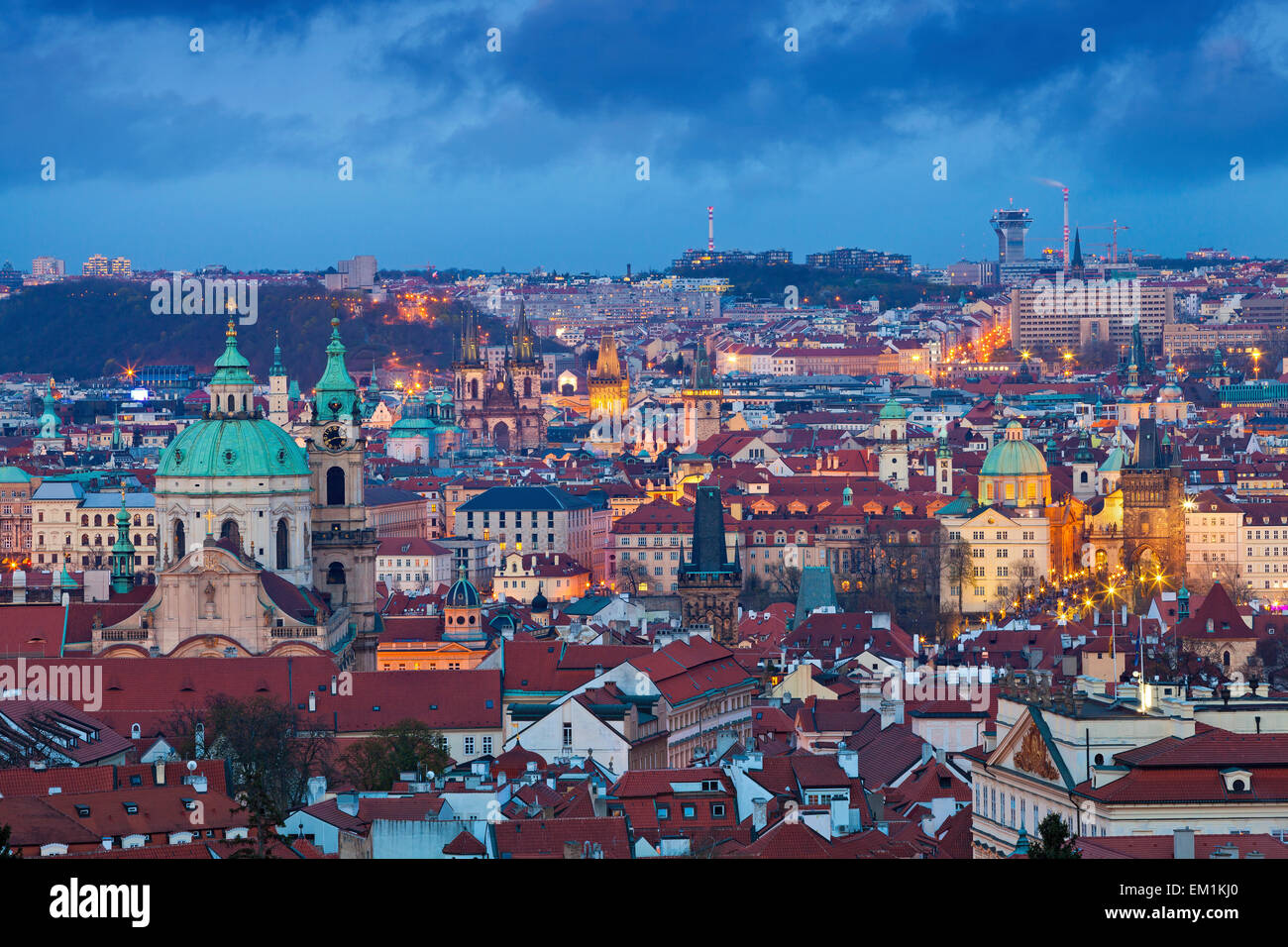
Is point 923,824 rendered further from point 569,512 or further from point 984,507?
point 569,512

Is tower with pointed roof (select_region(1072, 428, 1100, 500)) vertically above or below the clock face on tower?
below

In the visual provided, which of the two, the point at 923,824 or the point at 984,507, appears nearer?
the point at 923,824

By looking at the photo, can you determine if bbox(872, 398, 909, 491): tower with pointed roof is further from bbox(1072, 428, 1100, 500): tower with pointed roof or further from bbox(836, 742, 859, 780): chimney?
bbox(836, 742, 859, 780): chimney

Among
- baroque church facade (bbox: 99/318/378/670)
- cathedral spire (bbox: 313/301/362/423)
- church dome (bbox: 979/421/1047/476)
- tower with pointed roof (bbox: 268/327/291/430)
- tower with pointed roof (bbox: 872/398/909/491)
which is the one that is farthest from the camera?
tower with pointed roof (bbox: 268/327/291/430)

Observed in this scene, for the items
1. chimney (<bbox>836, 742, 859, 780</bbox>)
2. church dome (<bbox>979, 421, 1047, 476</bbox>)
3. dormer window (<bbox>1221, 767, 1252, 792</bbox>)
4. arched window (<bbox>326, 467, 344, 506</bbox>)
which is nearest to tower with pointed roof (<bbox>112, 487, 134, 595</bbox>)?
arched window (<bbox>326, 467, 344, 506</bbox>)

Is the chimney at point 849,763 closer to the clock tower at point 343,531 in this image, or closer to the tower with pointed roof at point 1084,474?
the clock tower at point 343,531

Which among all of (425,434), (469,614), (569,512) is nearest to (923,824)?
(469,614)
